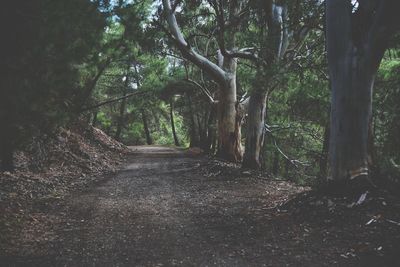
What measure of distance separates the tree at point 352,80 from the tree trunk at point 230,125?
10.6 metres

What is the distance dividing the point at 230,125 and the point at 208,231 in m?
12.1

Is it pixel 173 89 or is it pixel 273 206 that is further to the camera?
pixel 173 89

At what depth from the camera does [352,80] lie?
24.6 ft

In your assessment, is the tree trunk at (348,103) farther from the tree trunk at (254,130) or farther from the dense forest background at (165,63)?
the tree trunk at (254,130)

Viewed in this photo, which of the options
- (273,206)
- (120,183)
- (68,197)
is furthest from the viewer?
(120,183)

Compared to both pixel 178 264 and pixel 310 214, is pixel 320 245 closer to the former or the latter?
pixel 310 214

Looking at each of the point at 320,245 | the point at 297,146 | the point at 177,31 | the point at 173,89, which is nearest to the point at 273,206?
the point at 320,245

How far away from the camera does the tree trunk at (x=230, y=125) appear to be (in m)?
18.5

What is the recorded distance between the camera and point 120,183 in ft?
40.3

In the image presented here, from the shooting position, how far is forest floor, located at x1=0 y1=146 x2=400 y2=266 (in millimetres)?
5430

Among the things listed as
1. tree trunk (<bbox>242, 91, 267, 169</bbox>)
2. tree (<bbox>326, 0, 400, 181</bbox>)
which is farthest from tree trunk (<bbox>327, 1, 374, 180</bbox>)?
tree trunk (<bbox>242, 91, 267, 169</bbox>)

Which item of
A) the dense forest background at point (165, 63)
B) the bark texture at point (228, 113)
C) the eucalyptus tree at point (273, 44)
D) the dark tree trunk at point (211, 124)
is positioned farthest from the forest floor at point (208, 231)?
the dark tree trunk at point (211, 124)

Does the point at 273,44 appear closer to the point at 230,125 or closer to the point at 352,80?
the point at 352,80

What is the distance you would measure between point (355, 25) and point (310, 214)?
342 cm
